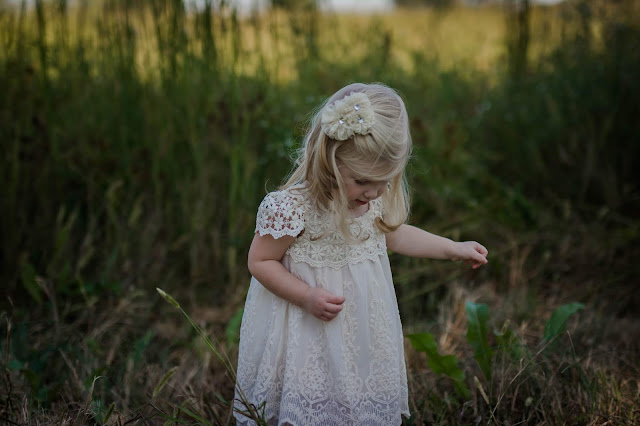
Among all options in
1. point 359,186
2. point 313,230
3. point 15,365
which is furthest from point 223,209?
point 359,186

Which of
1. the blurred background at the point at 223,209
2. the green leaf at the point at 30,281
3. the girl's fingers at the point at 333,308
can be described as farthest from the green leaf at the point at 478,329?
the green leaf at the point at 30,281

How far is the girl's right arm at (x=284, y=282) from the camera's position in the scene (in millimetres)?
1371

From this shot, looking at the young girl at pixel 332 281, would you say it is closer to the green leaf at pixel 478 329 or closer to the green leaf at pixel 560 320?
the green leaf at pixel 478 329

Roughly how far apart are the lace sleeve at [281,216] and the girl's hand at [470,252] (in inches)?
17.9

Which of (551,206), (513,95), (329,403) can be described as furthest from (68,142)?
(513,95)

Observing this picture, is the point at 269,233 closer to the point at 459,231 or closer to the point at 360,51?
the point at 459,231

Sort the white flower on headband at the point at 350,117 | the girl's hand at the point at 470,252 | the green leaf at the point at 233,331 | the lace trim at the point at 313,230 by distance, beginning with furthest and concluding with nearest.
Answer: the green leaf at the point at 233,331 → the girl's hand at the point at 470,252 → the lace trim at the point at 313,230 → the white flower on headband at the point at 350,117

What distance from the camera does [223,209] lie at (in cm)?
265

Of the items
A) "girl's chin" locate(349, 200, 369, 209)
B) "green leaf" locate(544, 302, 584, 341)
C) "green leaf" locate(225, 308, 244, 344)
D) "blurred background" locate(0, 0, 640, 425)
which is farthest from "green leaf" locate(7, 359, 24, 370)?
"green leaf" locate(544, 302, 584, 341)

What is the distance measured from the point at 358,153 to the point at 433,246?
414 millimetres

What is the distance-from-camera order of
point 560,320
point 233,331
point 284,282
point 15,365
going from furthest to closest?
point 233,331
point 560,320
point 15,365
point 284,282

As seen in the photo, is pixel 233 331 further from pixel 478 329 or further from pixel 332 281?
pixel 478 329

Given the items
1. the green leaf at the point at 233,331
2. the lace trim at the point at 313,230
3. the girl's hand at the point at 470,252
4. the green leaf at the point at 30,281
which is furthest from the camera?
the green leaf at the point at 30,281

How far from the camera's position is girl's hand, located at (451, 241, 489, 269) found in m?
1.56
